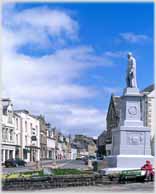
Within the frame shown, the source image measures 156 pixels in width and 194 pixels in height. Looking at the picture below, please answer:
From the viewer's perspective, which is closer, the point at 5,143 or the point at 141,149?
the point at 141,149

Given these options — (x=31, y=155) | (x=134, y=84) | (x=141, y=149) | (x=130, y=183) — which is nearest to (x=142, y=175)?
(x=130, y=183)

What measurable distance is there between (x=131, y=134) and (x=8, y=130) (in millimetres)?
40880

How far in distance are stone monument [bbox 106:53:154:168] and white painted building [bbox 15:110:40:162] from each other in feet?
147

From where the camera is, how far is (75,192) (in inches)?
492

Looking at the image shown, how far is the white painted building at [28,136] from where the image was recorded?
64175 millimetres

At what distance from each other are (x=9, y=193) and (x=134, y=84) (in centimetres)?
856

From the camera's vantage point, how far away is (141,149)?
17938 mm

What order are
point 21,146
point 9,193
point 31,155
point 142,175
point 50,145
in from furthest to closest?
point 50,145 < point 31,155 < point 21,146 < point 142,175 < point 9,193

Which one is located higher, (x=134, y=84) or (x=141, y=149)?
(x=134, y=84)

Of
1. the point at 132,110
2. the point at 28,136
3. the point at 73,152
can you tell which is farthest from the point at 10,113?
the point at 73,152

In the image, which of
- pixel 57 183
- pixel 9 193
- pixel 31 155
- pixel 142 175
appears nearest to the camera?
pixel 9 193

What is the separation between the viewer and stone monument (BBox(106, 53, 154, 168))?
17578 millimetres

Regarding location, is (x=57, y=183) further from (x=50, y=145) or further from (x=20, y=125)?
(x=50, y=145)

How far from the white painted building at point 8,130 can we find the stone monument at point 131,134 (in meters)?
37.8
